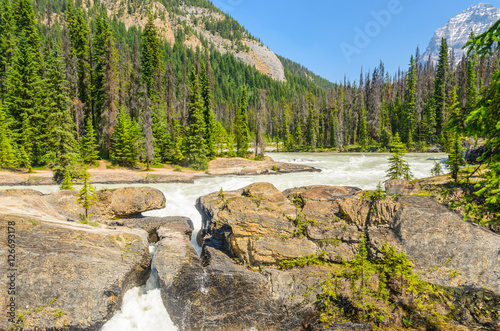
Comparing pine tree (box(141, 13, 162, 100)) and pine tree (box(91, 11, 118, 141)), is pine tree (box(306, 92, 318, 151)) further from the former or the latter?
pine tree (box(91, 11, 118, 141))

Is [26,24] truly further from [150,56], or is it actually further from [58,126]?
[58,126]

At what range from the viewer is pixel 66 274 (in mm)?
6777

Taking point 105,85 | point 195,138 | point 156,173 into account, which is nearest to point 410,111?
point 195,138

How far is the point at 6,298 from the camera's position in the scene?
6.02m

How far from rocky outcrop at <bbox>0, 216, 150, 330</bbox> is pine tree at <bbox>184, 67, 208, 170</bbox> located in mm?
28326

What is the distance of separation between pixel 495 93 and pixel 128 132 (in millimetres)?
36349

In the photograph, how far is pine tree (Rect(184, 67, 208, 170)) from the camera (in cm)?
3675

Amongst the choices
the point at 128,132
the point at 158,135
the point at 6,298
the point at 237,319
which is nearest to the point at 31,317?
the point at 6,298

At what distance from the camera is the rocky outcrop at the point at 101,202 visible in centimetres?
1174

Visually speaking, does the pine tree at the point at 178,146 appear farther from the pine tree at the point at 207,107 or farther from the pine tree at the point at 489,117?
the pine tree at the point at 489,117

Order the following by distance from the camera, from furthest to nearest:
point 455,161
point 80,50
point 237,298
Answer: point 80,50, point 455,161, point 237,298

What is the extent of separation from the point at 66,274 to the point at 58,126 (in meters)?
26.9

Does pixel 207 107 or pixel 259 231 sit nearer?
pixel 259 231

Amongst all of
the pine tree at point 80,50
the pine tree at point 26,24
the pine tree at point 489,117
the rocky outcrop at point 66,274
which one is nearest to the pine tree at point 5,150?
the pine tree at point 80,50
